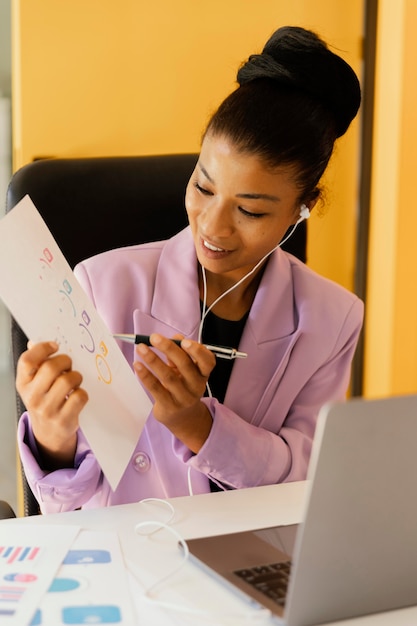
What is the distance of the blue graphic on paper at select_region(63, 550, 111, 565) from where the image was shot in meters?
0.89

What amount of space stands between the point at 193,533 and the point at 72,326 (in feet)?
0.85

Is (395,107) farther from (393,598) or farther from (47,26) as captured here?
(393,598)

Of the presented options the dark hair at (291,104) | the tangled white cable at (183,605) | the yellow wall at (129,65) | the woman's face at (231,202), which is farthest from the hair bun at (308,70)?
the yellow wall at (129,65)

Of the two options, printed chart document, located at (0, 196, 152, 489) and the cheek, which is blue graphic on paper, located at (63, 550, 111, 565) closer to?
printed chart document, located at (0, 196, 152, 489)

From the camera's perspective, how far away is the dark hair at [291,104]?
126 cm

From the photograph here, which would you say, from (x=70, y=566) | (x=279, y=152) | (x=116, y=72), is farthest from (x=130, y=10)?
(x=70, y=566)

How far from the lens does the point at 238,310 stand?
1.45m

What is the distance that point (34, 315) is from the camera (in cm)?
97

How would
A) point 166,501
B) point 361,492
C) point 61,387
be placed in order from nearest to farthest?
1. point 361,492
2. point 61,387
3. point 166,501

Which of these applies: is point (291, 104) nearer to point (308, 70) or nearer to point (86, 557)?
point (308, 70)

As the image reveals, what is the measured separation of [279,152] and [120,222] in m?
0.26

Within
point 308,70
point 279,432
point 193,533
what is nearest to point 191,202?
point 308,70

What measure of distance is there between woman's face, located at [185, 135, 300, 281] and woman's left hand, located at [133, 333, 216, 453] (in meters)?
0.21

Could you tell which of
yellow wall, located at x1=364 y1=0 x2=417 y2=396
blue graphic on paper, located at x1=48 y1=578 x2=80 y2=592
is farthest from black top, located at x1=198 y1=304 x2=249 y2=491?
yellow wall, located at x1=364 y1=0 x2=417 y2=396
